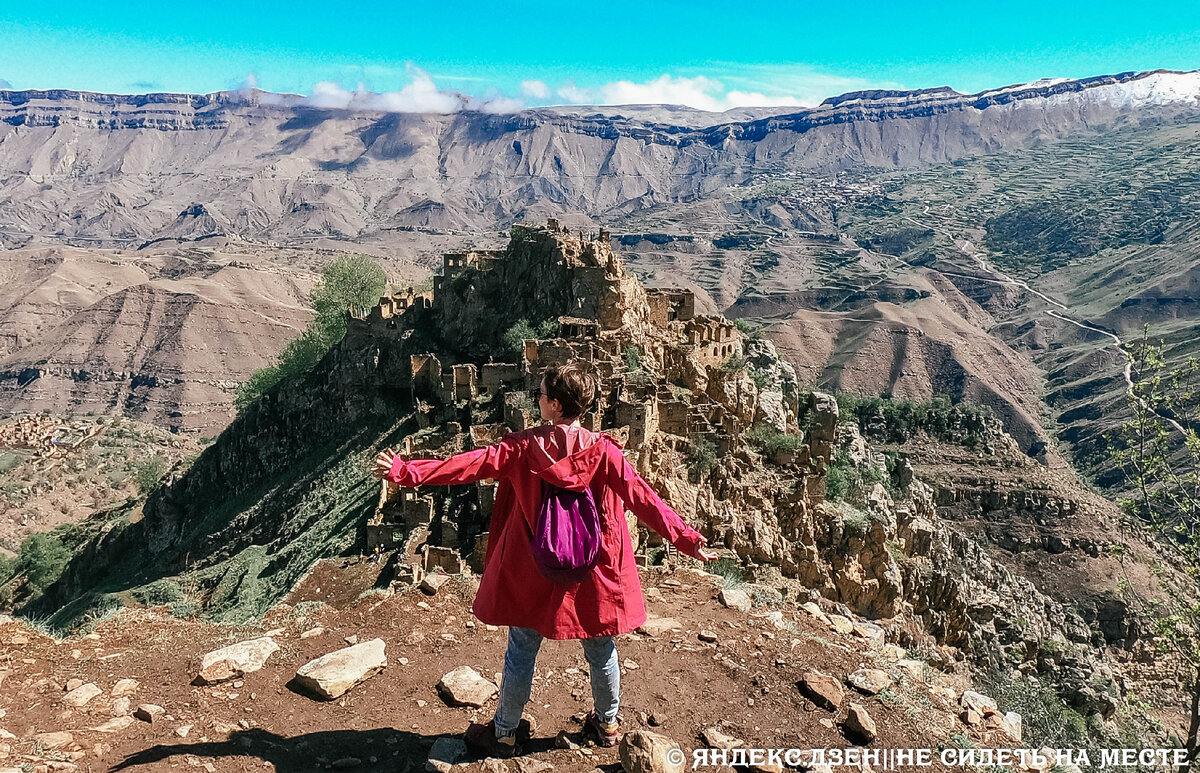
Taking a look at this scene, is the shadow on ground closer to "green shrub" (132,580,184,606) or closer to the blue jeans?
the blue jeans

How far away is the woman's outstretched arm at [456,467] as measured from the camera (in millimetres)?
6336

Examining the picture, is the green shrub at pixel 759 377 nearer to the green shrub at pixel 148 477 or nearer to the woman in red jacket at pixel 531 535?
the woman in red jacket at pixel 531 535

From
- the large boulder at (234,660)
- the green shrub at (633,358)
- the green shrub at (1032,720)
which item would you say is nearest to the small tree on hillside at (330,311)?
the green shrub at (633,358)

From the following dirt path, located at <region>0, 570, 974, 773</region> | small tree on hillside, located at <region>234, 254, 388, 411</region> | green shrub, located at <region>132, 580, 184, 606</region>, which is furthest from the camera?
small tree on hillside, located at <region>234, 254, 388, 411</region>

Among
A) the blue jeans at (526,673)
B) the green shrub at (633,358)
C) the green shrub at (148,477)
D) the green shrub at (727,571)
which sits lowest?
the green shrub at (148,477)

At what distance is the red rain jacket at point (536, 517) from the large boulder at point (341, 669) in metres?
2.62

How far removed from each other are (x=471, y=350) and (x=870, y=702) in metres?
35.3

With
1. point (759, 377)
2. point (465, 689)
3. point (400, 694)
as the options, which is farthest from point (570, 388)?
point (759, 377)

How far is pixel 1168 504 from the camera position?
5875cm

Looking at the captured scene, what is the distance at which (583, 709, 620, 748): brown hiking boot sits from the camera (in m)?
7.05

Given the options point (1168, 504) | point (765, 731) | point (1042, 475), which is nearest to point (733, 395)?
point (765, 731)

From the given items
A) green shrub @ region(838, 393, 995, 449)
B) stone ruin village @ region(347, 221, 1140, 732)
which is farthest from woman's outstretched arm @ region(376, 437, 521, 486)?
green shrub @ region(838, 393, 995, 449)

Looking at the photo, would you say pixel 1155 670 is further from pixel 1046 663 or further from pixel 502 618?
pixel 502 618

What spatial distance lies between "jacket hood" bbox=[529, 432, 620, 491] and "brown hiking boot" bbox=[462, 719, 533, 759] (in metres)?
2.47
